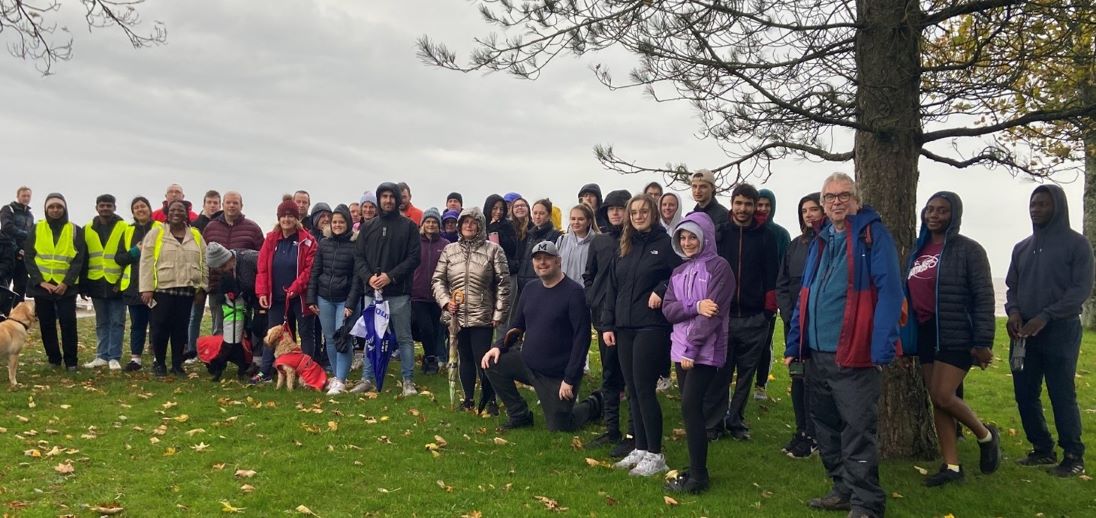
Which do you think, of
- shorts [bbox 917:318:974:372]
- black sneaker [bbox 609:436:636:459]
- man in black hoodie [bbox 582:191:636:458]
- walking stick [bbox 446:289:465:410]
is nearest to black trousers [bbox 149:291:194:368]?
walking stick [bbox 446:289:465:410]

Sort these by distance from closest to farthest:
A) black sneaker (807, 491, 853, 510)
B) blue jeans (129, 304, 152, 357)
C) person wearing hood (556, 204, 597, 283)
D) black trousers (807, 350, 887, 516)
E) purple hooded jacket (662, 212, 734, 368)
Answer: black trousers (807, 350, 887, 516) → black sneaker (807, 491, 853, 510) → purple hooded jacket (662, 212, 734, 368) → person wearing hood (556, 204, 597, 283) → blue jeans (129, 304, 152, 357)

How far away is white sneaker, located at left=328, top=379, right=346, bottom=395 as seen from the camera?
9.32 meters

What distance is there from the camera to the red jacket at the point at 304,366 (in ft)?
31.3

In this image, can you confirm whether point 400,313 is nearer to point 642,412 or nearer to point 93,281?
point 642,412

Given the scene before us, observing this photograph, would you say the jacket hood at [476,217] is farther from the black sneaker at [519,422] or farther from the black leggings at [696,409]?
the black leggings at [696,409]

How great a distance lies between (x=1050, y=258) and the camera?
256 inches

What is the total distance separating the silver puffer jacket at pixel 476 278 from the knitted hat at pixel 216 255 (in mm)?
3326

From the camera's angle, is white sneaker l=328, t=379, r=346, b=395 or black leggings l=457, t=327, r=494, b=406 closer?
black leggings l=457, t=327, r=494, b=406

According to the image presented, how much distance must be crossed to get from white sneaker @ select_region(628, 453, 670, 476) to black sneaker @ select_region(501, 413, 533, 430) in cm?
178

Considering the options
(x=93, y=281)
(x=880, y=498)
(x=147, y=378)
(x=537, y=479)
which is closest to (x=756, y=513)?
(x=880, y=498)

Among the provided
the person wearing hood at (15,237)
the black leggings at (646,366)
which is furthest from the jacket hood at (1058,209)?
the person wearing hood at (15,237)

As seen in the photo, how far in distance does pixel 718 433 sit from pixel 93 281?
8.66m

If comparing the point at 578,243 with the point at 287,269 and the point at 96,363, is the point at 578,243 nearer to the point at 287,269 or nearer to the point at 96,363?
the point at 287,269

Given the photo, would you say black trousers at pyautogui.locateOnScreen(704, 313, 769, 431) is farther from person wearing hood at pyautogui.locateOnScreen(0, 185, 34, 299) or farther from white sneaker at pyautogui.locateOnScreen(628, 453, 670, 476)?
person wearing hood at pyautogui.locateOnScreen(0, 185, 34, 299)
